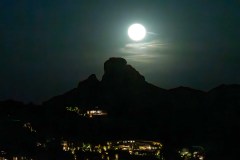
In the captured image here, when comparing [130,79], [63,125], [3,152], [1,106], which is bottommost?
[3,152]

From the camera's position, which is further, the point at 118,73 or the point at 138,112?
the point at 118,73

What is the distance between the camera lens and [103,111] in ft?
333

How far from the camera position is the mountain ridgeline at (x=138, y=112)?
8556 centimetres

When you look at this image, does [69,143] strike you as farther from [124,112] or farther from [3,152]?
[124,112]

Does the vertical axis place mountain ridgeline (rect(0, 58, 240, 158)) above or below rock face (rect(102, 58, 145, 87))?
below

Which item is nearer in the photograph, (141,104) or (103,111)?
(103,111)

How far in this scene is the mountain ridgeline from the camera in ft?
281

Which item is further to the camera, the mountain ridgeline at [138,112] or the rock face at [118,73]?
the rock face at [118,73]

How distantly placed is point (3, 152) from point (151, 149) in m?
26.4

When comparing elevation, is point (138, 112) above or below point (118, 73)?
below

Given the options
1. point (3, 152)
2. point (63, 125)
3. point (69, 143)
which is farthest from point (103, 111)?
point (3, 152)

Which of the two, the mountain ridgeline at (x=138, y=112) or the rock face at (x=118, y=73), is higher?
the rock face at (x=118, y=73)

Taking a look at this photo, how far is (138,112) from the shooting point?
10600 cm

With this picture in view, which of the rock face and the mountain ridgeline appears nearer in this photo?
the mountain ridgeline
